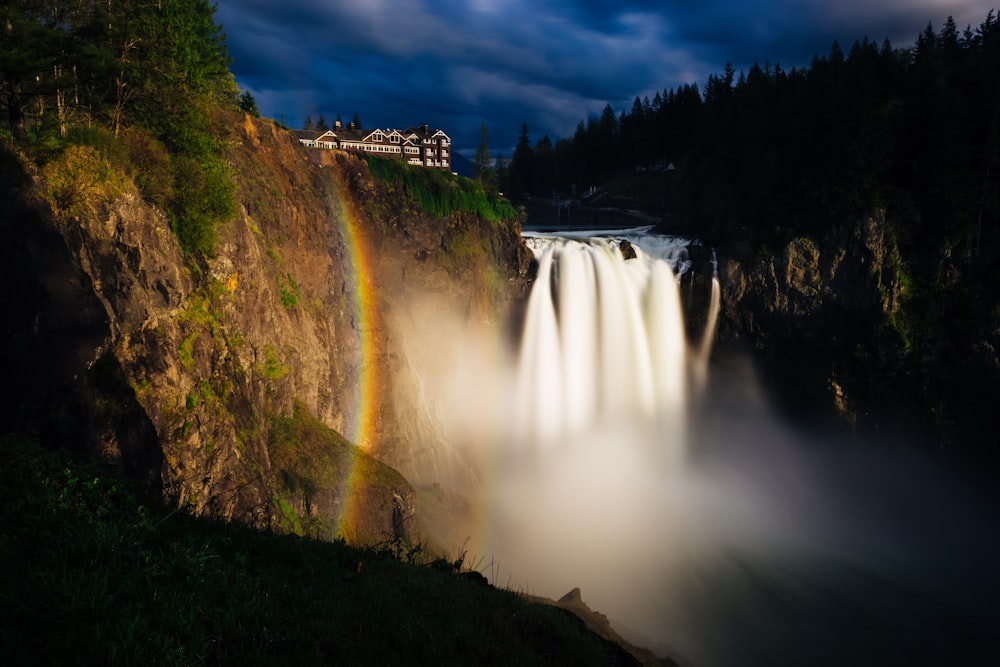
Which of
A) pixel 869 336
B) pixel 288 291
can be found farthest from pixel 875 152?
pixel 288 291

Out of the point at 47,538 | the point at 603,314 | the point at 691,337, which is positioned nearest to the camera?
the point at 47,538

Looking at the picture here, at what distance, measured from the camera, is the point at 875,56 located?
35.1 metres

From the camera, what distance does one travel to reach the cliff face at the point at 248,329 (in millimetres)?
9914

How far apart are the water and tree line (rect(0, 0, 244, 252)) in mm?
18839

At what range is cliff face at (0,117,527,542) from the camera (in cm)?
991

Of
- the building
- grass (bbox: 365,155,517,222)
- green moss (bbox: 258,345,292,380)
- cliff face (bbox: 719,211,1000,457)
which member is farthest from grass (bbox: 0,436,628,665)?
the building

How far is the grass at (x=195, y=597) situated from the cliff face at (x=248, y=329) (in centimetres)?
214

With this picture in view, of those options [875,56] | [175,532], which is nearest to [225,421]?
[175,532]

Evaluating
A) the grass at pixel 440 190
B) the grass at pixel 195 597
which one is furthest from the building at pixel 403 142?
the grass at pixel 195 597

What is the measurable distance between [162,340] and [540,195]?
84295mm

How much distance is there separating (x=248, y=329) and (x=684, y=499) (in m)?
27.1

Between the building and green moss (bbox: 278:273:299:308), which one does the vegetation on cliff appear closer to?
green moss (bbox: 278:273:299:308)

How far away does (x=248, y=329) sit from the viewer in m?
18.5

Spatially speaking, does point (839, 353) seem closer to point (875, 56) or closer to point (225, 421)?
point (875, 56)
